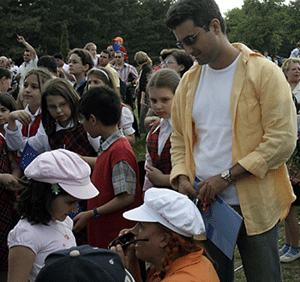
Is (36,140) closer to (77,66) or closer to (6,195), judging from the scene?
(6,195)

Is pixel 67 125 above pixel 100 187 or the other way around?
above

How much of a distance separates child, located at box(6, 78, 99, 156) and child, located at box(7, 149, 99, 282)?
103 cm

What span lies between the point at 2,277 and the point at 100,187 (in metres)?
0.89

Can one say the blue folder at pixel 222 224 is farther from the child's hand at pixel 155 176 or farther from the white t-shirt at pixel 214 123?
the child's hand at pixel 155 176

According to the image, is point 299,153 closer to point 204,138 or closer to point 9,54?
point 204,138

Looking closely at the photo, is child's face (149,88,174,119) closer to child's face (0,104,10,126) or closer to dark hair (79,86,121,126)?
dark hair (79,86,121,126)

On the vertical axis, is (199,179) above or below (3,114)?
below

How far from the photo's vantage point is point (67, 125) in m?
3.99

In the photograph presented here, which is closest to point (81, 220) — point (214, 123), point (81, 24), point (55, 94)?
point (55, 94)

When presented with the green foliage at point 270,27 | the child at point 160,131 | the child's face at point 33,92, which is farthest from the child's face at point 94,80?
the green foliage at point 270,27

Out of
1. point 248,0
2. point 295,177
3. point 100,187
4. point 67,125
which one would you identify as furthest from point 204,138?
point 248,0

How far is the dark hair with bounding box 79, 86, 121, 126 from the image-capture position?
358 centimetres

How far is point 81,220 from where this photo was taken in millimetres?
3543

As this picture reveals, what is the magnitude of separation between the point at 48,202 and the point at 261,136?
108 cm
